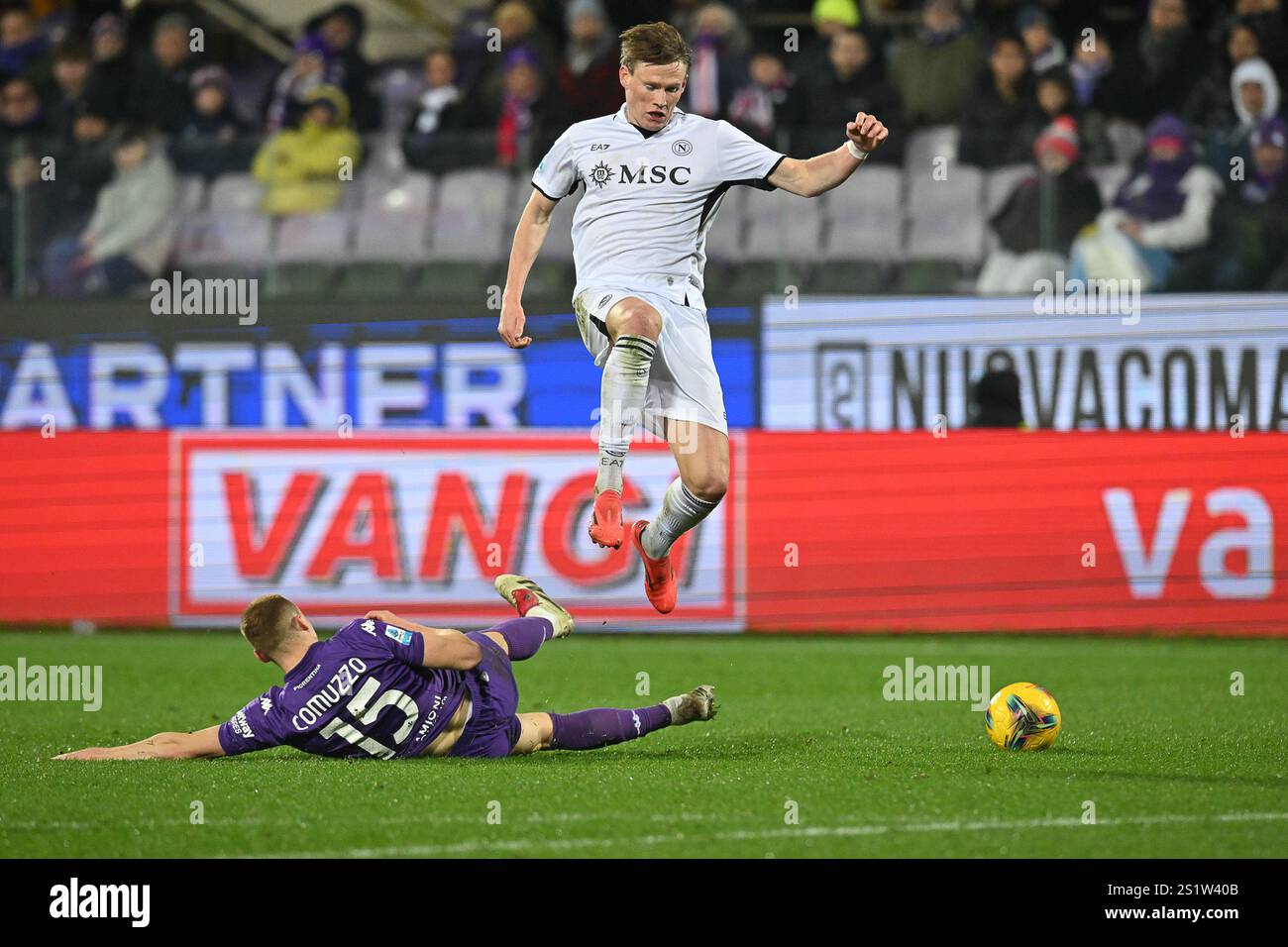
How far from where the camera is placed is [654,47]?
291 inches

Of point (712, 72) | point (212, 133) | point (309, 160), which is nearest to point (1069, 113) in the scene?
point (712, 72)

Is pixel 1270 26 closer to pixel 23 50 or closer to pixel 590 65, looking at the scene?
pixel 590 65

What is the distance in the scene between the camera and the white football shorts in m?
7.69

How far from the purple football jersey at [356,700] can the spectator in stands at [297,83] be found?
8.30 metres

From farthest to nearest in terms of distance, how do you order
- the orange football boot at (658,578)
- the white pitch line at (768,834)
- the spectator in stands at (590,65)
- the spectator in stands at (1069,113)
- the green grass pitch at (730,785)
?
the spectator in stands at (590,65) → the spectator in stands at (1069,113) → the orange football boot at (658,578) → the green grass pitch at (730,785) → the white pitch line at (768,834)

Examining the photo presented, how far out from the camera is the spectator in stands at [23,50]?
1579cm

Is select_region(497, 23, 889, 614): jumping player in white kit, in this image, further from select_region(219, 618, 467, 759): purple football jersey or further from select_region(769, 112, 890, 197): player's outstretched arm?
select_region(219, 618, 467, 759): purple football jersey

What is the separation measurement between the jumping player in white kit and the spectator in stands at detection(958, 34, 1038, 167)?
6485 millimetres

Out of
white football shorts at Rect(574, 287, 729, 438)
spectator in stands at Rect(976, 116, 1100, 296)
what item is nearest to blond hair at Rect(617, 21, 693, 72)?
white football shorts at Rect(574, 287, 729, 438)

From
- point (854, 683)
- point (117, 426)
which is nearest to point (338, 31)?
point (117, 426)

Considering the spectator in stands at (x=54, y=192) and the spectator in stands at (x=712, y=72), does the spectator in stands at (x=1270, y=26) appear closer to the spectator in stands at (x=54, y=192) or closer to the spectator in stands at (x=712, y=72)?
the spectator in stands at (x=712, y=72)

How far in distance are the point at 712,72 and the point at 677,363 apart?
6.98m

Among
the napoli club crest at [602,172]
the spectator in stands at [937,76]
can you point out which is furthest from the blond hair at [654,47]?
the spectator in stands at [937,76]

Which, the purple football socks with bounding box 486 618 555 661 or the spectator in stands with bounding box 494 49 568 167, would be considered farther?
the spectator in stands with bounding box 494 49 568 167
